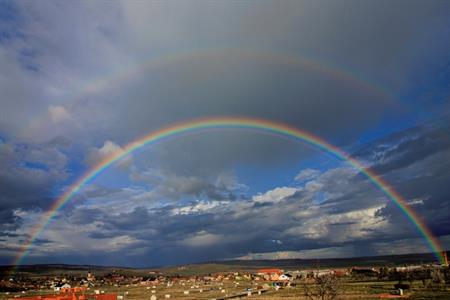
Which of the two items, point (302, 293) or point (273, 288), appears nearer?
point (302, 293)

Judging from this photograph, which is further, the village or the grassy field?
the village

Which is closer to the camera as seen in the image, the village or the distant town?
the distant town

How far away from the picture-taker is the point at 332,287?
163ft

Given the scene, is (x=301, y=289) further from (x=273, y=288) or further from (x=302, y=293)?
(x=273, y=288)

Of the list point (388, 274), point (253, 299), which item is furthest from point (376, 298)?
point (388, 274)

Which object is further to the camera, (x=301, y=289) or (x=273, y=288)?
(x=273, y=288)

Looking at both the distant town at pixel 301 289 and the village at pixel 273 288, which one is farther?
the village at pixel 273 288

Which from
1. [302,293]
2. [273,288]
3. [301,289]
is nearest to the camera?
[302,293]

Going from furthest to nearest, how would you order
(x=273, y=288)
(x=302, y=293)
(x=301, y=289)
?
(x=273, y=288) < (x=301, y=289) < (x=302, y=293)

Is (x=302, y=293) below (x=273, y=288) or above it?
below

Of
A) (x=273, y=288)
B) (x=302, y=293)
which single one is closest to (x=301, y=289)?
(x=302, y=293)

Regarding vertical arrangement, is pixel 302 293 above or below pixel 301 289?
below

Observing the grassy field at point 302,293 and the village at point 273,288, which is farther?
the village at point 273,288

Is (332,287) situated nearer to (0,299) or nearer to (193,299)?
(193,299)
